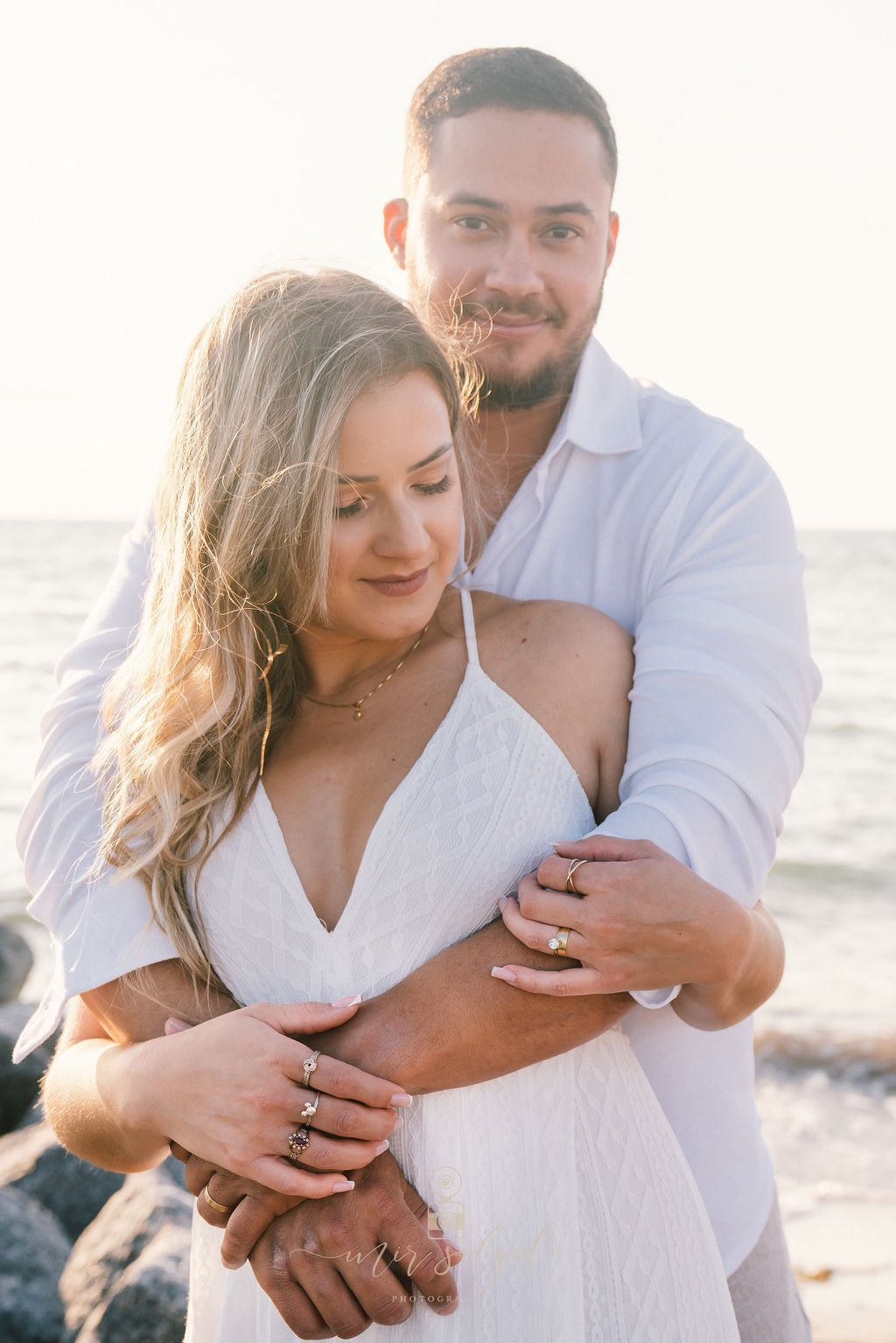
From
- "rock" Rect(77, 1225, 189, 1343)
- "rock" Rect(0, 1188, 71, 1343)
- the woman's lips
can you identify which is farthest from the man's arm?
"rock" Rect(0, 1188, 71, 1343)

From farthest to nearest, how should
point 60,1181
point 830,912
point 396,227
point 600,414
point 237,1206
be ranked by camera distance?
point 830,912 → point 60,1181 → point 396,227 → point 600,414 → point 237,1206

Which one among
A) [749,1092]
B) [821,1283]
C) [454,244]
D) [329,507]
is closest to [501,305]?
[454,244]

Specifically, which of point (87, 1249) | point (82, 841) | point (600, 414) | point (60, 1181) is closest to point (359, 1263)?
point (82, 841)

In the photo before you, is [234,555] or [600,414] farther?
[600,414]

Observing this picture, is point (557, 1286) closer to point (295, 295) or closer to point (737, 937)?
point (737, 937)

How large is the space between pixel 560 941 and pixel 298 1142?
0.48 m

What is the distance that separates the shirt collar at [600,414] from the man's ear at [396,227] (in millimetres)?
722

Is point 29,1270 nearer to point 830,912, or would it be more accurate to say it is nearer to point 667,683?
point 667,683

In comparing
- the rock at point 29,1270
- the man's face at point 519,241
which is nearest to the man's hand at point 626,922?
the man's face at point 519,241

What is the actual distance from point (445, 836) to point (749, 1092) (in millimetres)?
940

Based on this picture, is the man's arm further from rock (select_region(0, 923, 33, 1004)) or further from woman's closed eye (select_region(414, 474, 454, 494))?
rock (select_region(0, 923, 33, 1004))

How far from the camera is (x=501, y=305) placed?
278 cm

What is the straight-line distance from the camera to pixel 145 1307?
3.30 m

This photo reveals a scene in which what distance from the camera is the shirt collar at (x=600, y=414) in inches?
101
